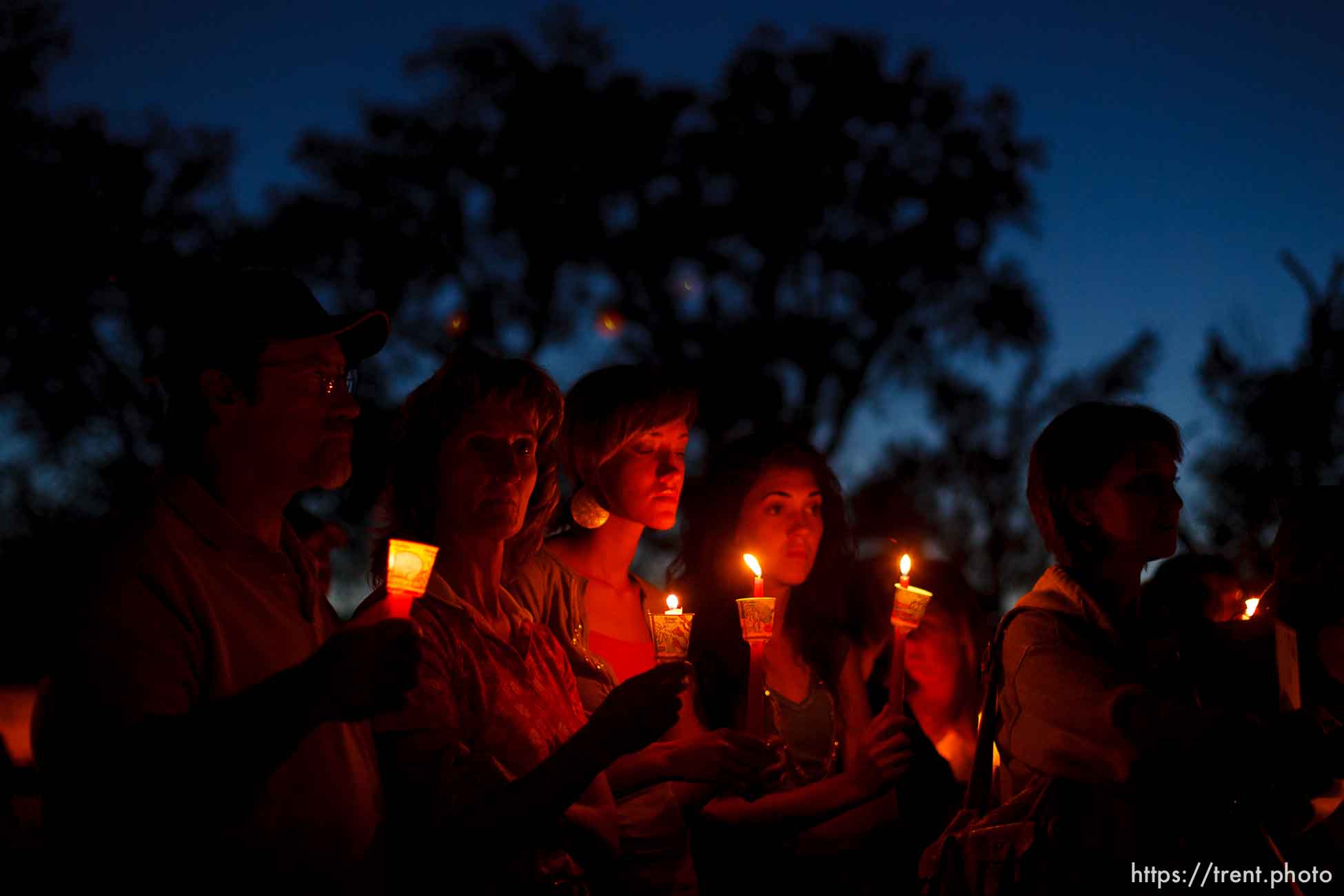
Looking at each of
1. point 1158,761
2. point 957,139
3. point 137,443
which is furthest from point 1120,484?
point 957,139

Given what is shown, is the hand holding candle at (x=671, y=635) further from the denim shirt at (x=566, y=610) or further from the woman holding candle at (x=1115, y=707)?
the woman holding candle at (x=1115, y=707)

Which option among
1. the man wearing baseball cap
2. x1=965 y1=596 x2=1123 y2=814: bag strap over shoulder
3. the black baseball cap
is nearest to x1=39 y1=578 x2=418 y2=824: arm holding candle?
the man wearing baseball cap

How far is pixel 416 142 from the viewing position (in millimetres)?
16031

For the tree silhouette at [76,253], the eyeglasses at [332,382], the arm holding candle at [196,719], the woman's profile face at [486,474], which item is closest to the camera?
the arm holding candle at [196,719]

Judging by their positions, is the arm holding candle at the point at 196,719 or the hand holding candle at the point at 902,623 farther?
the hand holding candle at the point at 902,623

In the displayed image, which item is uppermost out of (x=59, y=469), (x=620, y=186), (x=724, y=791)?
(x=620, y=186)

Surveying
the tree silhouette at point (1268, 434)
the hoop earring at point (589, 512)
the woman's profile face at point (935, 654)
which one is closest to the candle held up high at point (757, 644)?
the hoop earring at point (589, 512)

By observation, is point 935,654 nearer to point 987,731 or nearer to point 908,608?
point 987,731

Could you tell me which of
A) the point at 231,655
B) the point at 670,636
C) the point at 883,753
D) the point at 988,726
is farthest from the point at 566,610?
the point at 231,655

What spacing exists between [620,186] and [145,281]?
6.45 m

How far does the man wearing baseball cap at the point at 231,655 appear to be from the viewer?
1.95m

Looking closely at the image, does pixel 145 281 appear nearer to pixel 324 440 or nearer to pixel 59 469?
pixel 59 469

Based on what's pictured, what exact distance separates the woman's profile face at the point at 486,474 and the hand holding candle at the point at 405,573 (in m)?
1.09

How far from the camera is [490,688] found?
9.33 feet
